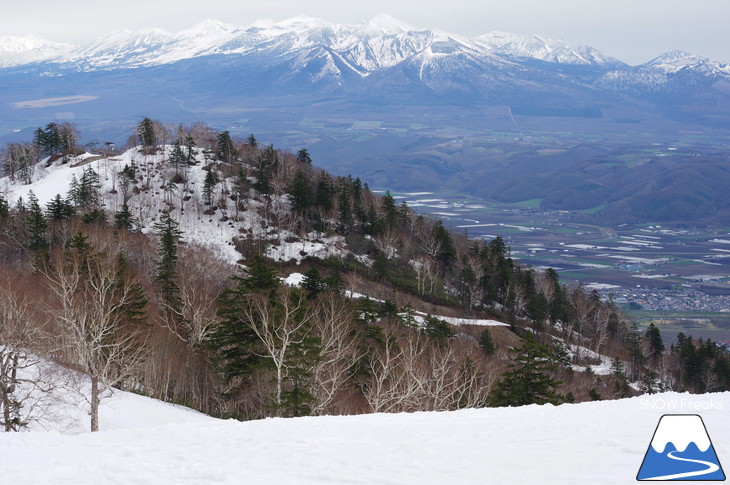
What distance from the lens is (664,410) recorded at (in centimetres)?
1728

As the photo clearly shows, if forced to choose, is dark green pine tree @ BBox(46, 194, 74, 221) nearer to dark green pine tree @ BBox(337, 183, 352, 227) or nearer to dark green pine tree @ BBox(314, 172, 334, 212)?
dark green pine tree @ BBox(314, 172, 334, 212)

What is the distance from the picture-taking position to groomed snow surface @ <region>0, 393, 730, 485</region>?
1133cm

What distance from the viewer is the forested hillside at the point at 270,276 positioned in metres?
35.0

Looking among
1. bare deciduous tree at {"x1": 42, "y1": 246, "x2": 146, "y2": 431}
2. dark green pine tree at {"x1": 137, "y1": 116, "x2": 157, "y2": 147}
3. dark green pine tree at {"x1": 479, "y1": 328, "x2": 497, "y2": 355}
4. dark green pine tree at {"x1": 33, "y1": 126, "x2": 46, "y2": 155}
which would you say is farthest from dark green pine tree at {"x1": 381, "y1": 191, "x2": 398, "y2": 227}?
dark green pine tree at {"x1": 33, "y1": 126, "x2": 46, "y2": 155}

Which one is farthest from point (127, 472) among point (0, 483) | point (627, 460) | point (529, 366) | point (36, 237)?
point (36, 237)

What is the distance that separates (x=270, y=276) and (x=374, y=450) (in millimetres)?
21146

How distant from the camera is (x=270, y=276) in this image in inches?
1330

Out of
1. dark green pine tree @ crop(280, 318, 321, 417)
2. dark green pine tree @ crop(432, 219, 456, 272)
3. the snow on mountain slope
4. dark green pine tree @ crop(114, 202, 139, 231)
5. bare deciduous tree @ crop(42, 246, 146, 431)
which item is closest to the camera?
dark green pine tree @ crop(280, 318, 321, 417)

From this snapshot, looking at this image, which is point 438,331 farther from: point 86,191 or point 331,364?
point 86,191

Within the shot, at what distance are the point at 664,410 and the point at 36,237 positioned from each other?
217 feet

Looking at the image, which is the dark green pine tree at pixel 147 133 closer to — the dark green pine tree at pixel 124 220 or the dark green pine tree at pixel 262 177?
the dark green pine tree at pixel 262 177

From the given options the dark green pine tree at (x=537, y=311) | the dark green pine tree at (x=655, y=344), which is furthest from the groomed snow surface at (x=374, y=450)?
the dark green pine tree at (x=655, y=344)

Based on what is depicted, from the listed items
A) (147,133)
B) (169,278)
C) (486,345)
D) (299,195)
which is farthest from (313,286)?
(147,133)

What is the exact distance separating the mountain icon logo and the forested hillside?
19.9 m
